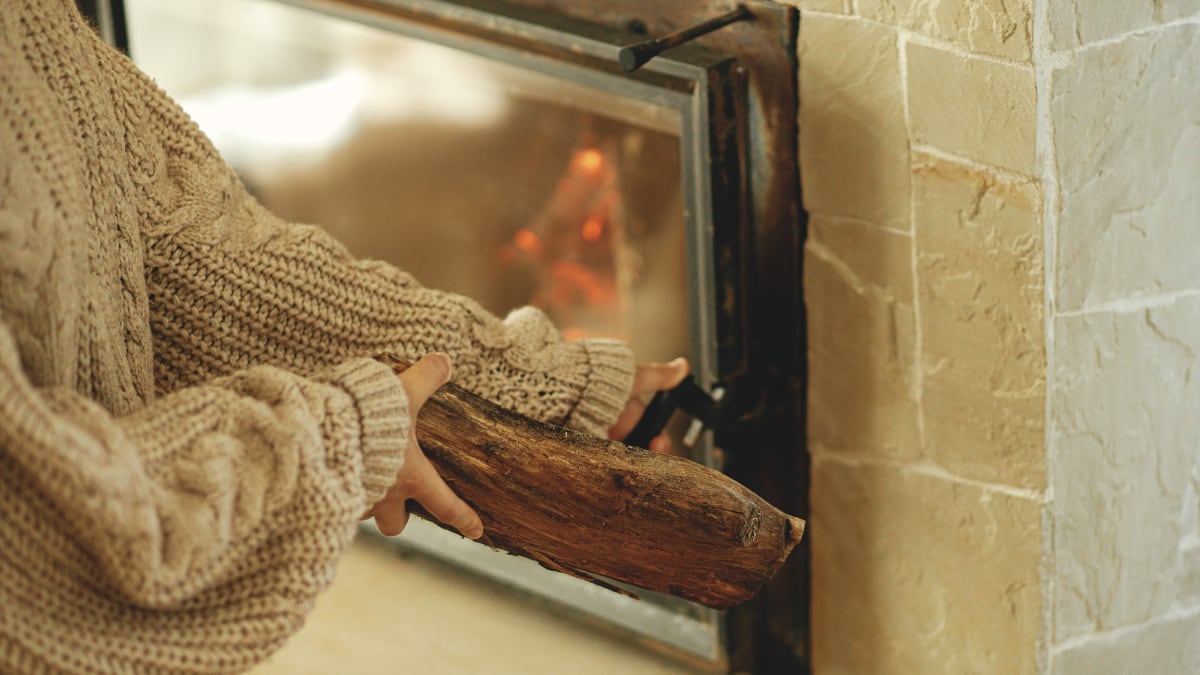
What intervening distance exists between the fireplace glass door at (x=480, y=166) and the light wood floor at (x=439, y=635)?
46mm

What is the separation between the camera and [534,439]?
3.36 ft

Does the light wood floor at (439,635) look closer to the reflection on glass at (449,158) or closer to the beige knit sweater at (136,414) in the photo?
the reflection on glass at (449,158)

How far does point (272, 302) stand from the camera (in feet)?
3.59

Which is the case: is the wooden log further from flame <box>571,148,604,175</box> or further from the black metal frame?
the black metal frame

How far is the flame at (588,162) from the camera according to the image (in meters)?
1.76

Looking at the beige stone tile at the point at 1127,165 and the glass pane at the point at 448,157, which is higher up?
the beige stone tile at the point at 1127,165

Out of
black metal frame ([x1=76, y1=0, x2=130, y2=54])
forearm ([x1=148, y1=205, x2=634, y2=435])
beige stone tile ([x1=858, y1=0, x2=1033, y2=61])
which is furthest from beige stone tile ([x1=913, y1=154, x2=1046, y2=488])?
black metal frame ([x1=76, y1=0, x2=130, y2=54])

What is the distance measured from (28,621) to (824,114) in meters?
0.87

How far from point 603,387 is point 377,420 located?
349 millimetres

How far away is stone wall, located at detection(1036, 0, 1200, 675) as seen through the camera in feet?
3.67

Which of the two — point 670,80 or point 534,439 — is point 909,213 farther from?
point 534,439

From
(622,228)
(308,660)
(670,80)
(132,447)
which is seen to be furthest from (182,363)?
(622,228)

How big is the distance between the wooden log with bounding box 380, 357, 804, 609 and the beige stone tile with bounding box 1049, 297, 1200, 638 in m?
0.36

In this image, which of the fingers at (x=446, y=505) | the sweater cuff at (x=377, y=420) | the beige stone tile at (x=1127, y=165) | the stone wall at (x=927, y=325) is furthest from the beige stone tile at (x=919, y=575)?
the sweater cuff at (x=377, y=420)
